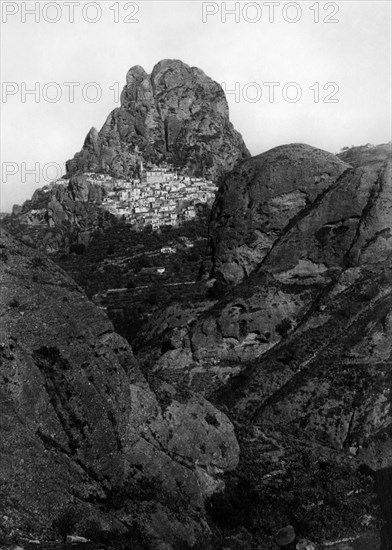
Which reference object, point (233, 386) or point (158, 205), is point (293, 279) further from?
point (158, 205)

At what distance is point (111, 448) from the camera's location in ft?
61.6

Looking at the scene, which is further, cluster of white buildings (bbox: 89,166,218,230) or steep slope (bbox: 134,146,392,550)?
cluster of white buildings (bbox: 89,166,218,230)

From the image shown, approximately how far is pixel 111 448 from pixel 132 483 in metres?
1.15

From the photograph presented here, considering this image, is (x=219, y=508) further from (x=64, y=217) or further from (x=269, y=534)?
(x=64, y=217)

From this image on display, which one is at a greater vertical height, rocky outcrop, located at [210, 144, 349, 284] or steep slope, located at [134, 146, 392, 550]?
rocky outcrop, located at [210, 144, 349, 284]

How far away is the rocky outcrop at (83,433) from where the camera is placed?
16719 mm

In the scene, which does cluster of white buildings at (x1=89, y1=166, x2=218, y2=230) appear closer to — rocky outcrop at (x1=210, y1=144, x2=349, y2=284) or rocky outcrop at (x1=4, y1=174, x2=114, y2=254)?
rocky outcrop at (x1=4, y1=174, x2=114, y2=254)

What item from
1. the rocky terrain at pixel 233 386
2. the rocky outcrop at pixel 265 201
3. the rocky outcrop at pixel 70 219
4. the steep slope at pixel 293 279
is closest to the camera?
→ the rocky terrain at pixel 233 386

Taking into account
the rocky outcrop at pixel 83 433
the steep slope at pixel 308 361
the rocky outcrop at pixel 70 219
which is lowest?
the rocky outcrop at pixel 70 219

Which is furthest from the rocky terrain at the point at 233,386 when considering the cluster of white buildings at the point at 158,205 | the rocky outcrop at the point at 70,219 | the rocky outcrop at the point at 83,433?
the cluster of white buildings at the point at 158,205

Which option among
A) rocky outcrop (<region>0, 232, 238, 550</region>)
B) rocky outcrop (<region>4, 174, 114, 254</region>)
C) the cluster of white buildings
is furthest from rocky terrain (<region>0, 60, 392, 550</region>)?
the cluster of white buildings

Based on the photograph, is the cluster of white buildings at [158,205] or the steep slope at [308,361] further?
the cluster of white buildings at [158,205]

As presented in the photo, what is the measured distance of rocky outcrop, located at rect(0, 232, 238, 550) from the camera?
16719mm

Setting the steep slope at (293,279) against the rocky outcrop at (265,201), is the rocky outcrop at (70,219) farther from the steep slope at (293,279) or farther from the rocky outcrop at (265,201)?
the steep slope at (293,279)
